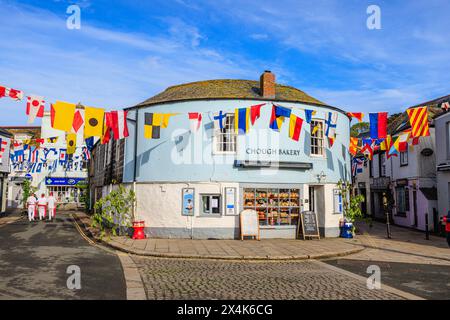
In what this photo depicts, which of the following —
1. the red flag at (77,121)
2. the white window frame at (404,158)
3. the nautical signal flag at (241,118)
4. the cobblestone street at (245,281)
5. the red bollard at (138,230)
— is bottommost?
the cobblestone street at (245,281)

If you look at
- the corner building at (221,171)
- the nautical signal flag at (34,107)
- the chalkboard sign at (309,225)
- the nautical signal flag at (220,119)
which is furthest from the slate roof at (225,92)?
the chalkboard sign at (309,225)

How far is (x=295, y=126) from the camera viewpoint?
599 inches

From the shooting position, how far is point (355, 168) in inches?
1147

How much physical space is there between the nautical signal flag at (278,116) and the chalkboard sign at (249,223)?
3824 mm

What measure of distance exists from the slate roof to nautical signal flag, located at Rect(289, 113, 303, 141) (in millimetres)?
1434

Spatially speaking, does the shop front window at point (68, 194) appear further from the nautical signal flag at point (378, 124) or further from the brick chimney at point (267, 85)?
the nautical signal flag at point (378, 124)

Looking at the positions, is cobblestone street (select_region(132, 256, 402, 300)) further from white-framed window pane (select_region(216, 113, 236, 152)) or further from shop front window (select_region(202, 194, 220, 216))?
white-framed window pane (select_region(216, 113, 236, 152))

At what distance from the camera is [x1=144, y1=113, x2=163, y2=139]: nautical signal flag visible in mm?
14695

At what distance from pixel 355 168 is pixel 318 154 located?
1359 cm

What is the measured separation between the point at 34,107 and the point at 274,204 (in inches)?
398

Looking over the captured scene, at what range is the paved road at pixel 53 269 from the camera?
7.10 m

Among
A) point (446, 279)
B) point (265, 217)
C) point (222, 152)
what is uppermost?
point (222, 152)
